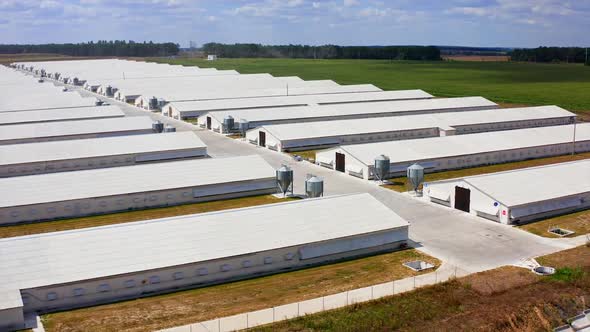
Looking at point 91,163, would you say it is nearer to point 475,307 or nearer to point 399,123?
point 399,123

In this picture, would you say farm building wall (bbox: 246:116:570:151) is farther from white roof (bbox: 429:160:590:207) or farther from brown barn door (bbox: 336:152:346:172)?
white roof (bbox: 429:160:590:207)

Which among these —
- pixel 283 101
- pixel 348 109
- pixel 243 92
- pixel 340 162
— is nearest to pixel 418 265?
pixel 340 162

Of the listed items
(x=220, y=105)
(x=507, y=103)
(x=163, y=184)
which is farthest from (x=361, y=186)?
(x=507, y=103)

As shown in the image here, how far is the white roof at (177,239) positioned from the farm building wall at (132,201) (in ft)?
44.4

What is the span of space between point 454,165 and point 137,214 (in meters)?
32.2

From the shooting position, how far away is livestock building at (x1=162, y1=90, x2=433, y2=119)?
335ft

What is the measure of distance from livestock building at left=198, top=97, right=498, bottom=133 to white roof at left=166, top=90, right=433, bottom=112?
7646 millimetres

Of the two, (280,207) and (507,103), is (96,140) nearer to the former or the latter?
(280,207)

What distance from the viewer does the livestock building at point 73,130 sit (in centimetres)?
7444

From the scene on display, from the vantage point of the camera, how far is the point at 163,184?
51.1 metres

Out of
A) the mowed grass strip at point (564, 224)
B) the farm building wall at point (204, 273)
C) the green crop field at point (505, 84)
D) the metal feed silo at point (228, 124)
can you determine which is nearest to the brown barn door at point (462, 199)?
the mowed grass strip at point (564, 224)

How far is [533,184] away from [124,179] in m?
32.0

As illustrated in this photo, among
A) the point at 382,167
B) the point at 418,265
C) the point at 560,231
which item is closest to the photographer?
the point at 418,265

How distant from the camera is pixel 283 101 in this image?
111 meters
